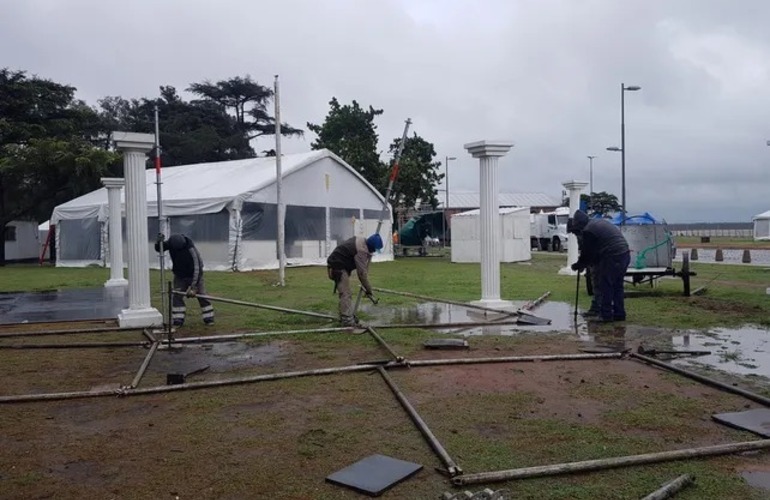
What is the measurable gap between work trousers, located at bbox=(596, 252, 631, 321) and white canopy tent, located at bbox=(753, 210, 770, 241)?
53134mm

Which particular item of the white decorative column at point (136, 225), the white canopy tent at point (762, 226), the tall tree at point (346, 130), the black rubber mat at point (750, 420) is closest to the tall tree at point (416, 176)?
the tall tree at point (346, 130)

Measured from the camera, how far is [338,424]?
16.6ft

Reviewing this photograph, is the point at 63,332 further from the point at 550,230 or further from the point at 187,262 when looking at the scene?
the point at 550,230

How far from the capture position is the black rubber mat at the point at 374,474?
3.77m

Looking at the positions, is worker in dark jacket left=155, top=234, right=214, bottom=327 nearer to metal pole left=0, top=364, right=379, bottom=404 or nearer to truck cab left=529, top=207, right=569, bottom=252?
metal pole left=0, top=364, right=379, bottom=404

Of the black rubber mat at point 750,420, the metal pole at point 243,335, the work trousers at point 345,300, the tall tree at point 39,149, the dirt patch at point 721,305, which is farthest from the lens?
the tall tree at point 39,149

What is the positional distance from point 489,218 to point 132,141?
6.44 meters

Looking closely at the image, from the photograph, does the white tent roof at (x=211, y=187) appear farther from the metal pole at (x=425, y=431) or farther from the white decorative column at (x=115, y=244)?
the metal pole at (x=425, y=431)

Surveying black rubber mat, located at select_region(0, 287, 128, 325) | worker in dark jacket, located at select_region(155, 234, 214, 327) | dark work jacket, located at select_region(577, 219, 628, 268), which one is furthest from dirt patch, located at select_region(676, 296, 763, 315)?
black rubber mat, located at select_region(0, 287, 128, 325)

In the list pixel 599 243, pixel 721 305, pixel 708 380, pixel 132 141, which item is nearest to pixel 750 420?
pixel 708 380

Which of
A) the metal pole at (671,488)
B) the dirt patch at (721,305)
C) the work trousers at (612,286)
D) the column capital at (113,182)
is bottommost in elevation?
the metal pole at (671,488)

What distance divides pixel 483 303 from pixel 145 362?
6474 millimetres

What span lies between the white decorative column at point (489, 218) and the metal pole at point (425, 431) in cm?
581

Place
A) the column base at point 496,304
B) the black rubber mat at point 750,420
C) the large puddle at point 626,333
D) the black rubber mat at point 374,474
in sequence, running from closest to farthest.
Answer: the black rubber mat at point 374,474 → the black rubber mat at point 750,420 → the large puddle at point 626,333 → the column base at point 496,304
